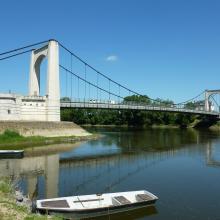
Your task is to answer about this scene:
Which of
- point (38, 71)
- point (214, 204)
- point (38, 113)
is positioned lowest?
point (214, 204)

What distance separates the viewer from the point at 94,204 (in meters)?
13.7

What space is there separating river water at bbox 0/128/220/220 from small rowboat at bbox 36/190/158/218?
0.31 meters

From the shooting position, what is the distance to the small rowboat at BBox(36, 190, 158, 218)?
12.6 metres

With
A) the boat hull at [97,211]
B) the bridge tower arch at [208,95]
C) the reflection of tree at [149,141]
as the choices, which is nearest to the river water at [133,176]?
the boat hull at [97,211]

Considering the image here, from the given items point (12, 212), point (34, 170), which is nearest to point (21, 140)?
point (34, 170)

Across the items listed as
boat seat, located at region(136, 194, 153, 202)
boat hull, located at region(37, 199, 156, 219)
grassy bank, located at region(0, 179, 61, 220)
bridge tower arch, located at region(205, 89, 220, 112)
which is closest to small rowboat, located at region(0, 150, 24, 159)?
grassy bank, located at region(0, 179, 61, 220)

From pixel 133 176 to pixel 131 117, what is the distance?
84.3 m

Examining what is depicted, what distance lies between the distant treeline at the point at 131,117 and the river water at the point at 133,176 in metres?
67.8

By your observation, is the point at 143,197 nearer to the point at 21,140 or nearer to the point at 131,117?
the point at 21,140

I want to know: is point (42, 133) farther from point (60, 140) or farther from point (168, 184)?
point (168, 184)

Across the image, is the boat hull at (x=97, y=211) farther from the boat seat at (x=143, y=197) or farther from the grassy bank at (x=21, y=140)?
the grassy bank at (x=21, y=140)

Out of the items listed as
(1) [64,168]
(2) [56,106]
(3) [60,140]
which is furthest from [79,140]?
(1) [64,168]

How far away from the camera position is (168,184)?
64.0 ft

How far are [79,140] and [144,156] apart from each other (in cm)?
1481
